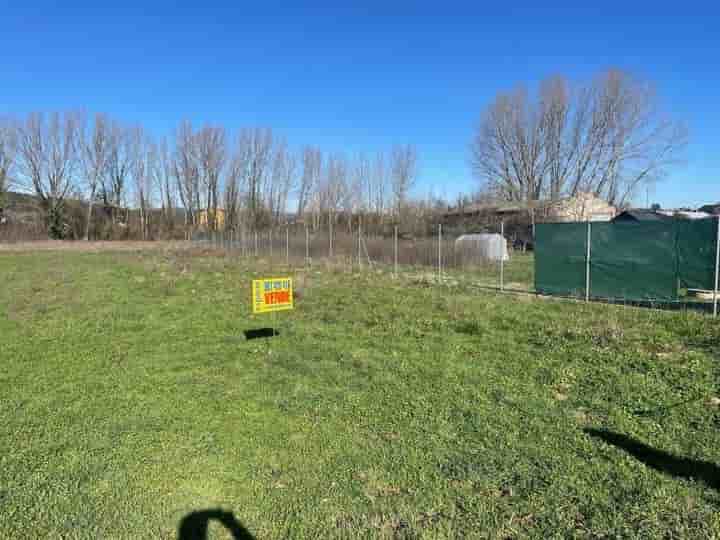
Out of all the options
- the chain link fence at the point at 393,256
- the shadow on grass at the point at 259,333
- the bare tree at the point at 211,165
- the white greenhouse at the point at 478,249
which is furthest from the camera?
the bare tree at the point at 211,165

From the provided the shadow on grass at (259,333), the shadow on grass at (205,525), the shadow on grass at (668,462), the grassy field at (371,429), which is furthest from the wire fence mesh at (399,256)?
the shadow on grass at (205,525)

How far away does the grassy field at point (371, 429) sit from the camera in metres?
2.46

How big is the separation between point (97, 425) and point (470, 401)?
330 cm

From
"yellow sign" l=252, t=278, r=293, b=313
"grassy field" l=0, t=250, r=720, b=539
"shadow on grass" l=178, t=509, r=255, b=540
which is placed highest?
"yellow sign" l=252, t=278, r=293, b=313

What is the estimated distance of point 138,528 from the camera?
2.37 metres

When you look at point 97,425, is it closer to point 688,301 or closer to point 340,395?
point 340,395

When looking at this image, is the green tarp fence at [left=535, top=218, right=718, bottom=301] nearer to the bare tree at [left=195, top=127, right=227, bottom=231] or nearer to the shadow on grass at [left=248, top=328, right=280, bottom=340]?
the shadow on grass at [left=248, top=328, right=280, bottom=340]

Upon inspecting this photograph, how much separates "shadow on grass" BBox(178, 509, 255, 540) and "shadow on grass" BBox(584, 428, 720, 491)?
8.65ft

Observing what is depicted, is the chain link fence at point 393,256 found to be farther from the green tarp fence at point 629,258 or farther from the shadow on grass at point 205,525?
the shadow on grass at point 205,525

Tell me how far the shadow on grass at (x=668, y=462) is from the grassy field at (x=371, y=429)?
17 millimetres

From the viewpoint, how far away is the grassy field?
246 cm

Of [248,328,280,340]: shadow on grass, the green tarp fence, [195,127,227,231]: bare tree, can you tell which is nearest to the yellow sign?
[248,328,280,340]: shadow on grass

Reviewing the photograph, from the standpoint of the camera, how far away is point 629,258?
9.20 metres

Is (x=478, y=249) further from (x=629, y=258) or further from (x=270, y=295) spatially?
(x=270, y=295)
